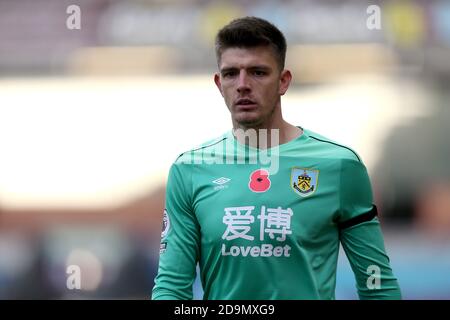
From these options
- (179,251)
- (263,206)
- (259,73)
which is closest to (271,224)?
(263,206)

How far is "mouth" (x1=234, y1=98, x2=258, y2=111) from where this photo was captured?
328 cm

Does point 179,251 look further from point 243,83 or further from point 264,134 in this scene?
point 243,83

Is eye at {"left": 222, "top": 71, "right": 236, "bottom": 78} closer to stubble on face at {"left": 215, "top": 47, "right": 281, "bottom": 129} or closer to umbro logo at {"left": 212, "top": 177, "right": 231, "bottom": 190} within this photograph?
stubble on face at {"left": 215, "top": 47, "right": 281, "bottom": 129}

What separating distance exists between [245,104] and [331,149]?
47 centimetres

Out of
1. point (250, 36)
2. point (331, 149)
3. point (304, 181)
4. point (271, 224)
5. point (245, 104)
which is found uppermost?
point (250, 36)

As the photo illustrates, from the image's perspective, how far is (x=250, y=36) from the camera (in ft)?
11.0

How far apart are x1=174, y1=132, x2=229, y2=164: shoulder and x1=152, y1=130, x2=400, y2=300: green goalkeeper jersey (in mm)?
10

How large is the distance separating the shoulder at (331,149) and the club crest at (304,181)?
0.39ft

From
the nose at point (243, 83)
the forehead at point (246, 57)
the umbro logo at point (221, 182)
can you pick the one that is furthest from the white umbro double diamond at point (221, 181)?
the forehead at point (246, 57)

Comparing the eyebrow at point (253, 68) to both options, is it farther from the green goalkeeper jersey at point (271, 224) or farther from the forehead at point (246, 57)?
the green goalkeeper jersey at point (271, 224)

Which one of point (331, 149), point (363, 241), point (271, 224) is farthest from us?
point (331, 149)

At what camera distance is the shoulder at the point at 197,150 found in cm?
346

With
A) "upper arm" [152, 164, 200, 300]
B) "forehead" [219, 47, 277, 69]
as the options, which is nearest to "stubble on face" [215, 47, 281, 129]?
"forehead" [219, 47, 277, 69]

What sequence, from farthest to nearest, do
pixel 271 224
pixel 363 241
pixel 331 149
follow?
pixel 331 149 → pixel 363 241 → pixel 271 224
